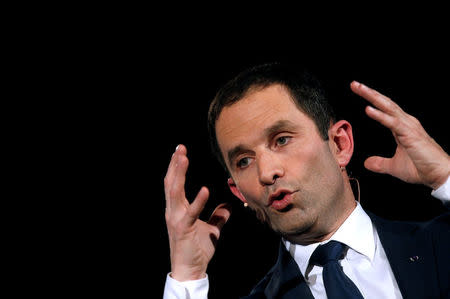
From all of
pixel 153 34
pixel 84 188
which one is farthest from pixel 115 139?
pixel 153 34

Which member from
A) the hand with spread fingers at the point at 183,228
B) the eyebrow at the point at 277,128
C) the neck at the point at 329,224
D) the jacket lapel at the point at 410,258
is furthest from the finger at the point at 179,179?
the jacket lapel at the point at 410,258

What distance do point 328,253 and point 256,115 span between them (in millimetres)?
640

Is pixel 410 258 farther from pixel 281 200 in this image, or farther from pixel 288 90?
pixel 288 90

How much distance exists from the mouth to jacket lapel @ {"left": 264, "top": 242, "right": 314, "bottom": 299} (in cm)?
32

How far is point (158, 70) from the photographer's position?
2949 millimetres

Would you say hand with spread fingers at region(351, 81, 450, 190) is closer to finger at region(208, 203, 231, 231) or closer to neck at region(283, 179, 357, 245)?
neck at region(283, 179, 357, 245)

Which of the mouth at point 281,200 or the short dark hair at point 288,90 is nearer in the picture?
the mouth at point 281,200

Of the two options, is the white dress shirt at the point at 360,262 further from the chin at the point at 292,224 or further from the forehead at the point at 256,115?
the forehead at the point at 256,115

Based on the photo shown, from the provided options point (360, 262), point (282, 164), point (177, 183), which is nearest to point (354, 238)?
point (360, 262)

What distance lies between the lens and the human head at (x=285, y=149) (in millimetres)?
1827

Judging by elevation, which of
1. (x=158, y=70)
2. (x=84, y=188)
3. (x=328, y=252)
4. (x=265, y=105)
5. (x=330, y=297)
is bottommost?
(x=330, y=297)

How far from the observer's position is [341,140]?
2062 millimetres

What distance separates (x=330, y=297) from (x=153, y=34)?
1.97 meters

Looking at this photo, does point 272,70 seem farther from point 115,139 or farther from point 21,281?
point 21,281
